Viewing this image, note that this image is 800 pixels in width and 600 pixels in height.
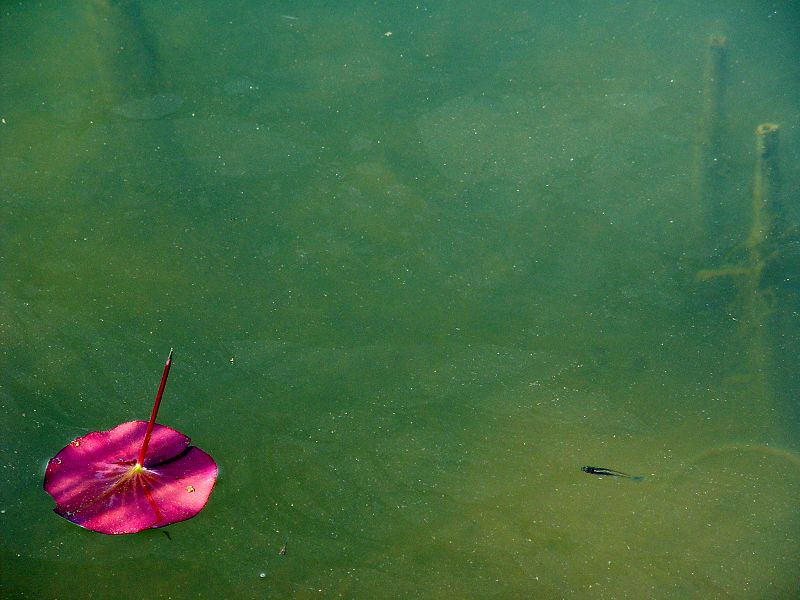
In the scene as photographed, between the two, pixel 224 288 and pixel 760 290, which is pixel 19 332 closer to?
pixel 224 288

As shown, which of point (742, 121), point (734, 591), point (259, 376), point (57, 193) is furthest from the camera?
point (742, 121)

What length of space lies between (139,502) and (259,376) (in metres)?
0.47

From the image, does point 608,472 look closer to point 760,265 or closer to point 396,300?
point 396,300

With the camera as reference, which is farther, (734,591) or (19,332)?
(19,332)

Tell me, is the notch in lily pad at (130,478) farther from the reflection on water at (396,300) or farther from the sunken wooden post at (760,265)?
the sunken wooden post at (760,265)

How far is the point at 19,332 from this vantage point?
2049mm

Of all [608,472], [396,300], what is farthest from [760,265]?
[396,300]

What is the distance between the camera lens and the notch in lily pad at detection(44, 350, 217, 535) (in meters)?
1.68

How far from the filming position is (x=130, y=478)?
1686 mm

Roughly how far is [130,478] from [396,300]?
0.87 meters

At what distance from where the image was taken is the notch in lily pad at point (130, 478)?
168 cm

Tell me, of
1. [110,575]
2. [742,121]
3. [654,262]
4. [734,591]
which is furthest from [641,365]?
[110,575]

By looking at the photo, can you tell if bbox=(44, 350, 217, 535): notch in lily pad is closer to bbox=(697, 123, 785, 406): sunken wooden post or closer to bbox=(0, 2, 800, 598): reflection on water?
bbox=(0, 2, 800, 598): reflection on water

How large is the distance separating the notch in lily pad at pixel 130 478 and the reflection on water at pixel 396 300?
0.07m
